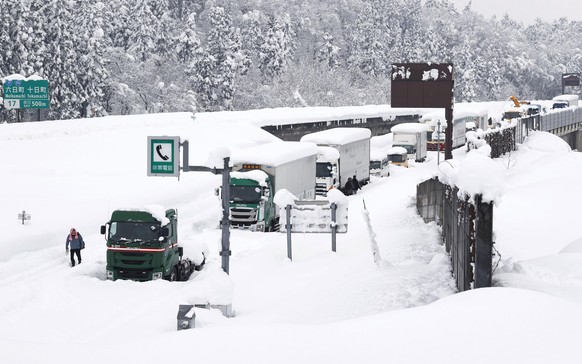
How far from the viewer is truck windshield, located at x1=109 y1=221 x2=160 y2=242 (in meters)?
22.9

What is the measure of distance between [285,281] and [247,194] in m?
11.6

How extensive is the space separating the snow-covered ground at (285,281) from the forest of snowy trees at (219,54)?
3136 cm

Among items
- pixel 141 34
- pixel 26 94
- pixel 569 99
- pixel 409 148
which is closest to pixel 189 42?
pixel 141 34

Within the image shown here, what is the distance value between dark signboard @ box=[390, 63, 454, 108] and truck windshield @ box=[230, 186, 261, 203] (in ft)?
47.9

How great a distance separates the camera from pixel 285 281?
72.4 ft

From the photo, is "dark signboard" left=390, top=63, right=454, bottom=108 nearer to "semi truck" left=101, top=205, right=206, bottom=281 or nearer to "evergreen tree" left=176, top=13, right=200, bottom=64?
"semi truck" left=101, top=205, right=206, bottom=281

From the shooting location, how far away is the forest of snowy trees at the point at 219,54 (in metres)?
82.1

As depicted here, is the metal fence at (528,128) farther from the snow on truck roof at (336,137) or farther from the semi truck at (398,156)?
the semi truck at (398,156)

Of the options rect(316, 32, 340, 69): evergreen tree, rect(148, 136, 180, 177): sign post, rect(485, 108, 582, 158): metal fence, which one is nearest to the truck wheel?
rect(148, 136, 180, 177): sign post

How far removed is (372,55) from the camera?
517ft

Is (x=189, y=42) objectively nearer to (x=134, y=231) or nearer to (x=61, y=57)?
(x=61, y=57)

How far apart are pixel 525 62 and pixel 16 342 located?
7853 inches

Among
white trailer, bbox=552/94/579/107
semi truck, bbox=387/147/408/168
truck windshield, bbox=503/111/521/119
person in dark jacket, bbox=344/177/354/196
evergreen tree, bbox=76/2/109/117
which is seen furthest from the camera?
white trailer, bbox=552/94/579/107

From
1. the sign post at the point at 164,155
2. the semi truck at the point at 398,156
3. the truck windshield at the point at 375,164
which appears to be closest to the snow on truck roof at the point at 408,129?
the semi truck at the point at 398,156
